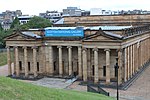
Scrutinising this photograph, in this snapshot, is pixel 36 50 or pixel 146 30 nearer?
pixel 36 50

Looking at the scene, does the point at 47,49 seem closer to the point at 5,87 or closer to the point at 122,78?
the point at 122,78

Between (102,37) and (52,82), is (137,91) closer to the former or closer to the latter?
(102,37)

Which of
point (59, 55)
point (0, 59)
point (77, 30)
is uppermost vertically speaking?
point (77, 30)

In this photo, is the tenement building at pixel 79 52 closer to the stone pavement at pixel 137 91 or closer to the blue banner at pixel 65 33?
the blue banner at pixel 65 33

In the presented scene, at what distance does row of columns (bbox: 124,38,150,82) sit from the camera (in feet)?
152

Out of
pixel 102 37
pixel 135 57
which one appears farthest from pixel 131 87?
pixel 135 57

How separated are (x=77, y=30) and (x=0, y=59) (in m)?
40.5

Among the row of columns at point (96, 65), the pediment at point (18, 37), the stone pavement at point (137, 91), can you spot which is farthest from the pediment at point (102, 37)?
the pediment at point (18, 37)

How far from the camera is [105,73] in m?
47.6

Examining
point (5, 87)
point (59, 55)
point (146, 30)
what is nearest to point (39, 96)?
point (5, 87)

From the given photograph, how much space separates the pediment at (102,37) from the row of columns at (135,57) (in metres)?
3.62

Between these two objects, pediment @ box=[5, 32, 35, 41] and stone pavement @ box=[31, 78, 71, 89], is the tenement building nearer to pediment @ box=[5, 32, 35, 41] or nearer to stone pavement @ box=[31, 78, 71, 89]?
pediment @ box=[5, 32, 35, 41]

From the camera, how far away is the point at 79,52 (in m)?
48.1

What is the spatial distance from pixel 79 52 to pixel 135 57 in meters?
12.2
